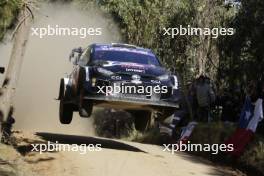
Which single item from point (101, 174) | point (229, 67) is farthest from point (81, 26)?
point (101, 174)

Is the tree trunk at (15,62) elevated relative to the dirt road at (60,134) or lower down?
elevated

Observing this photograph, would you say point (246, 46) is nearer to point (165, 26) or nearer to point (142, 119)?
point (142, 119)

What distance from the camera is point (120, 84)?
13.5 metres


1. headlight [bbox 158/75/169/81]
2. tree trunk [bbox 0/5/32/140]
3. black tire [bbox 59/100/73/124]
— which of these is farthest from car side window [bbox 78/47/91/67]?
headlight [bbox 158/75/169/81]

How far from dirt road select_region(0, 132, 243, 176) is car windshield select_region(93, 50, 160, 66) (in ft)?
7.08

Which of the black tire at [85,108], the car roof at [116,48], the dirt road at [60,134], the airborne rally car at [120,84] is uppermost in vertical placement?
the car roof at [116,48]

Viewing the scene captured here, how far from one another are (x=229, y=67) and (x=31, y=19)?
9745 mm

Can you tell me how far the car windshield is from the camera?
577 inches

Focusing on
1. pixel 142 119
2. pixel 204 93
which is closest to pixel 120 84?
pixel 142 119

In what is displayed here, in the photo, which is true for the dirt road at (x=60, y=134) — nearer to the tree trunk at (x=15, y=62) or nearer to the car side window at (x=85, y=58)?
the tree trunk at (x=15, y=62)

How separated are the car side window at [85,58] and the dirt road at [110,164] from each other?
2066 millimetres

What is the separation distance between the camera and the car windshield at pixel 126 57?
48.1ft

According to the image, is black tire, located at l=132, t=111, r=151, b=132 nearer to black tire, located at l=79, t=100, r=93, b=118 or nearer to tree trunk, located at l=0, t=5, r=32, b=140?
black tire, located at l=79, t=100, r=93, b=118

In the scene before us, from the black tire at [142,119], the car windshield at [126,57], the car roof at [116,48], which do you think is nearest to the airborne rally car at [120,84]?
the car windshield at [126,57]
